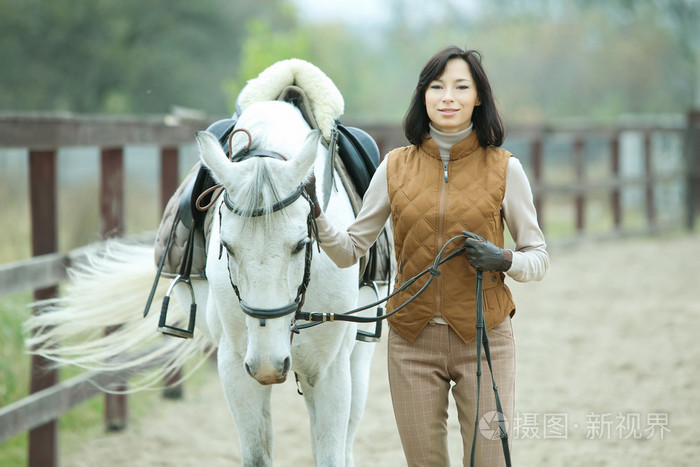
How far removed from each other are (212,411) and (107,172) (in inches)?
67.3

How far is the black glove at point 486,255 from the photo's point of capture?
2.13 metres

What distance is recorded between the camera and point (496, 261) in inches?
84.0

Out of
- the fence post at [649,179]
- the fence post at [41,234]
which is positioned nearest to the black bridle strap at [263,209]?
the fence post at [41,234]

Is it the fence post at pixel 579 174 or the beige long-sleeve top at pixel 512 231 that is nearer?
the beige long-sleeve top at pixel 512 231

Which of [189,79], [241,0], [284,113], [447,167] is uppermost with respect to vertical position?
[241,0]

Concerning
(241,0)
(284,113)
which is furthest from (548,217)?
(241,0)

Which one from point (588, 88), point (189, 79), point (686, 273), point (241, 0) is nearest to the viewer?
point (686, 273)

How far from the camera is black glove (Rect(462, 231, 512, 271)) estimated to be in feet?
7.00

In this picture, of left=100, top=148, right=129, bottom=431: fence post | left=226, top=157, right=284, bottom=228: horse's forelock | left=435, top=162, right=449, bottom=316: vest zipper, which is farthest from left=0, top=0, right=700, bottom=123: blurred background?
left=226, top=157, right=284, bottom=228: horse's forelock

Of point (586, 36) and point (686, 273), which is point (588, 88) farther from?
point (686, 273)

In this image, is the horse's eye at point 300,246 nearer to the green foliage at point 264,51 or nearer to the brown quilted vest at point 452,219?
the brown quilted vest at point 452,219

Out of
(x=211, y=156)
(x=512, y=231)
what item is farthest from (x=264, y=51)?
(x=211, y=156)

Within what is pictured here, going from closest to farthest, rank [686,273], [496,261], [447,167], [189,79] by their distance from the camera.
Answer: [496,261]
[447,167]
[686,273]
[189,79]

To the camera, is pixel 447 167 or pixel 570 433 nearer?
pixel 447 167
